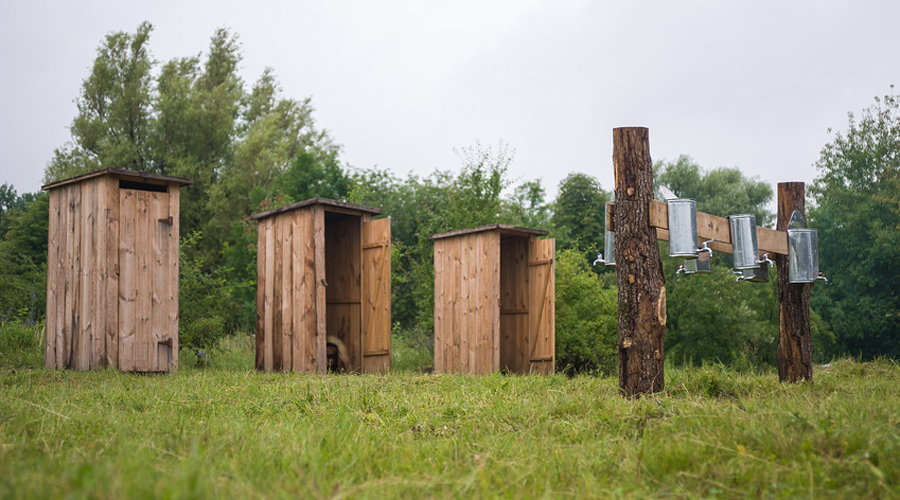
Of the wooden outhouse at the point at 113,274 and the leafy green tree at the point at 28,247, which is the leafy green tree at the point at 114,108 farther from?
the wooden outhouse at the point at 113,274

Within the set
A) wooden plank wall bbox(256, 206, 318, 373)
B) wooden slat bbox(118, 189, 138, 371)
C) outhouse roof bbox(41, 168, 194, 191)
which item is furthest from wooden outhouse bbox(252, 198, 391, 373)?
wooden slat bbox(118, 189, 138, 371)

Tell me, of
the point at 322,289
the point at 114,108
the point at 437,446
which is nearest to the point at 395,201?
the point at 114,108

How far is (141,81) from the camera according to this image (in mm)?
22484

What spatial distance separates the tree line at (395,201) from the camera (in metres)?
14.6

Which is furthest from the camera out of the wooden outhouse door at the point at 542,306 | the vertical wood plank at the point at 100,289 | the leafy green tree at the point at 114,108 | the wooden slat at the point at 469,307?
the leafy green tree at the point at 114,108

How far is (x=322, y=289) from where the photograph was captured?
8383mm

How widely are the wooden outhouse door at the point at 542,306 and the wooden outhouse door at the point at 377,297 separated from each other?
211 centimetres

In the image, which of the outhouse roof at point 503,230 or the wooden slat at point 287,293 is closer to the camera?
the wooden slat at point 287,293

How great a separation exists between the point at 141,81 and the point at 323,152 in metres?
6.88

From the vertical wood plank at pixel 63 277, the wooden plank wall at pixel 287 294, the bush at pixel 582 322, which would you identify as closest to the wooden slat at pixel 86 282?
the vertical wood plank at pixel 63 277

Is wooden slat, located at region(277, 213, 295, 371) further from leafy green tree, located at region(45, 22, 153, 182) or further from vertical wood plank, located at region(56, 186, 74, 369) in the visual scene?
leafy green tree, located at region(45, 22, 153, 182)

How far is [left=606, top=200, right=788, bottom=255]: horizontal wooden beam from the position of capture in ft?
17.1

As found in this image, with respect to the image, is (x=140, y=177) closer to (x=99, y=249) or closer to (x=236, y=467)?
(x=99, y=249)

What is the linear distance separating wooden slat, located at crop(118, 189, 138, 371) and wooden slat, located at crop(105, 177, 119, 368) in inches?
1.5
